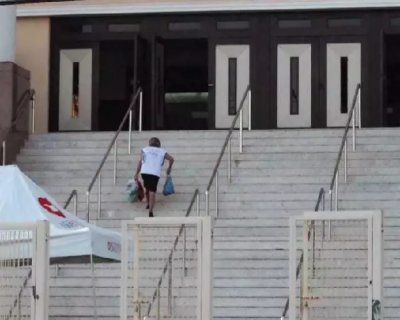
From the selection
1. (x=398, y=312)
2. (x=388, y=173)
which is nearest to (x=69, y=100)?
(x=388, y=173)

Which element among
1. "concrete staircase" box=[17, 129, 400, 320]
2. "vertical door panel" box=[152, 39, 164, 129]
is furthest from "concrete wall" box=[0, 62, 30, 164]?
"vertical door panel" box=[152, 39, 164, 129]

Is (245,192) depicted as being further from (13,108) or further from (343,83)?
(343,83)

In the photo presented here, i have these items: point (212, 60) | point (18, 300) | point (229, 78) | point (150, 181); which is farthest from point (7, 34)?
point (18, 300)

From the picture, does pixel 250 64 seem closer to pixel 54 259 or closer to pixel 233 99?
pixel 233 99

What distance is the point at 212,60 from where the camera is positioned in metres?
27.6

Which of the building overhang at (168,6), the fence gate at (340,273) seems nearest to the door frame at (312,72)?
the building overhang at (168,6)

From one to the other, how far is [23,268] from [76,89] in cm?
1534

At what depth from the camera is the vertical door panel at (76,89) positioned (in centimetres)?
2781

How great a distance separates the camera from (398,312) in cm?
1591

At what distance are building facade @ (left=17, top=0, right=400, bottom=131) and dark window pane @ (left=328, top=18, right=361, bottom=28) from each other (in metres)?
0.02

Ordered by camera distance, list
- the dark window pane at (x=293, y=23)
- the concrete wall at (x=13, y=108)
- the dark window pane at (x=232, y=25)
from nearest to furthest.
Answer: the concrete wall at (x=13, y=108), the dark window pane at (x=293, y=23), the dark window pane at (x=232, y=25)

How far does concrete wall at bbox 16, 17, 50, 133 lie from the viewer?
27422 mm

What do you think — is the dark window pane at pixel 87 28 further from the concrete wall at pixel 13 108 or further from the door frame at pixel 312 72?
the door frame at pixel 312 72

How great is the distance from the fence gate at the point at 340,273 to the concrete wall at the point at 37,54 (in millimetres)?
15416
